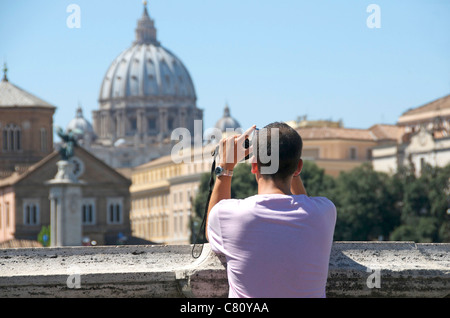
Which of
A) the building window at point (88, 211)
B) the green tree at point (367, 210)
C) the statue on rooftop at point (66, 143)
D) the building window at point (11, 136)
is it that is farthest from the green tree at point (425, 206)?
the building window at point (11, 136)

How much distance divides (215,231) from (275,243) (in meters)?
0.36

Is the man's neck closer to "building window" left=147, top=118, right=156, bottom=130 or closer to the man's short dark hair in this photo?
the man's short dark hair

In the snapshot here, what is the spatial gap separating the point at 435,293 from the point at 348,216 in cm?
6882

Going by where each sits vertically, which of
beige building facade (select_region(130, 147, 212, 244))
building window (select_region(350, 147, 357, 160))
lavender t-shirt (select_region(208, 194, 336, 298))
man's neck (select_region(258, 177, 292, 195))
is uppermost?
man's neck (select_region(258, 177, 292, 195))

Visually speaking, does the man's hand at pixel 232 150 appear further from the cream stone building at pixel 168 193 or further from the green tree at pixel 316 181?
the cream stone building at pixel 168 193

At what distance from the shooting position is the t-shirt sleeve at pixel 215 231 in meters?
6.80

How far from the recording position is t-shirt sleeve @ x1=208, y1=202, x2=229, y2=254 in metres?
6.80

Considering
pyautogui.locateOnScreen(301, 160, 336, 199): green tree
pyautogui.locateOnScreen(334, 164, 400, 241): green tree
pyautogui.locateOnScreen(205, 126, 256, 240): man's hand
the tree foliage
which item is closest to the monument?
the tree foliage

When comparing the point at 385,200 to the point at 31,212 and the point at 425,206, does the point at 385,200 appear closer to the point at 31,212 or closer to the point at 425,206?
the point at 425,206

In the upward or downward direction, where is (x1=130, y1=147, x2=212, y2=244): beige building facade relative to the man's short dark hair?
downward

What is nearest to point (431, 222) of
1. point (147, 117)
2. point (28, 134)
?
point (28, 134)

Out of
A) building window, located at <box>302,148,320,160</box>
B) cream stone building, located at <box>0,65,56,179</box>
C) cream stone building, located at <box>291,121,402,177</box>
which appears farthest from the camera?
building window, located at <box>302,148,320,160</box>

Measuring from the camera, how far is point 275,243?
21.8ft

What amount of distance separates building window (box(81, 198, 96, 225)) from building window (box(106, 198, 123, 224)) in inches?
40.6
